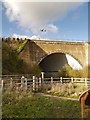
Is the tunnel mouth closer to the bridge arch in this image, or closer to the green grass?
the bridge arch

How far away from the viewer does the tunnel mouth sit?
3978cm

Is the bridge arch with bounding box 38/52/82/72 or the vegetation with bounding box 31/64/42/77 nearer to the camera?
the vegetation with bounding box 31/64/42/77

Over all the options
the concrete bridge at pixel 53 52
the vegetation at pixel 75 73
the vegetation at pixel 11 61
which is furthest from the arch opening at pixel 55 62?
the vegetation at pixel 11 61

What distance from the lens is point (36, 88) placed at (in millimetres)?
18391

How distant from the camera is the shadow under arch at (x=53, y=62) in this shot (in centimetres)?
3978

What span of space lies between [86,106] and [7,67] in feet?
67.1

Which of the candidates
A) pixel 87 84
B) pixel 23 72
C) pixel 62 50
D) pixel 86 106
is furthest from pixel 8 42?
pixel 86 106

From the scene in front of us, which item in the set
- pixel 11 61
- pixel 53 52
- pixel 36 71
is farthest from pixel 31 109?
pixel 53 52

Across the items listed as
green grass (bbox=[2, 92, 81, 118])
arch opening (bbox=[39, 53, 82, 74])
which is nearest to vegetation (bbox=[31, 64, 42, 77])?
arch opening (bbox=[39, 53, 82, 74])

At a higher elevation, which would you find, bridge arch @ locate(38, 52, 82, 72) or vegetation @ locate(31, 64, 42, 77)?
bridge arch @ locate(38, 52, 82, 72)

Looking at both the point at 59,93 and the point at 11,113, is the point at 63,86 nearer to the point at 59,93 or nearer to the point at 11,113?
the point at 59,93

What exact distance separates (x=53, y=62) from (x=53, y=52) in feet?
16.0

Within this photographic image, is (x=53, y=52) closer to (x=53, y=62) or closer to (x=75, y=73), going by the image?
(x=53, y=62)

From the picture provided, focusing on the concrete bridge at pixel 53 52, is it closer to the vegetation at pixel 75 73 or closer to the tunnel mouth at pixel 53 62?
the tunnel mouth at pixel 53 62
